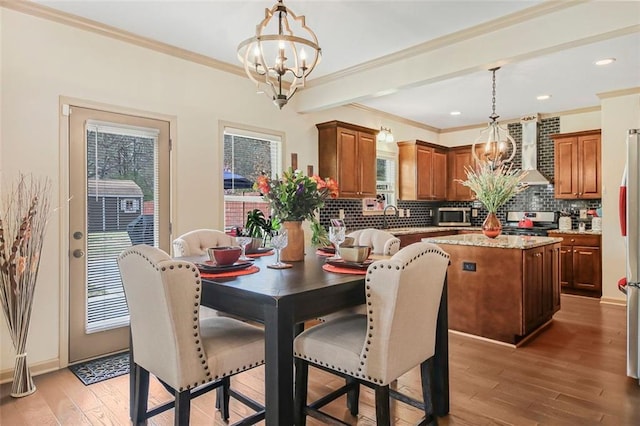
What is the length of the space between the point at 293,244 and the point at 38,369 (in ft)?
7.30

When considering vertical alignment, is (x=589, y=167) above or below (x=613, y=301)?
above

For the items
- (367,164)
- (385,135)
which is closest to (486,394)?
(367,164)

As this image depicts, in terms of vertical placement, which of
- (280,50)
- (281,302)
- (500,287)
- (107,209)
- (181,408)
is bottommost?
(181,408)

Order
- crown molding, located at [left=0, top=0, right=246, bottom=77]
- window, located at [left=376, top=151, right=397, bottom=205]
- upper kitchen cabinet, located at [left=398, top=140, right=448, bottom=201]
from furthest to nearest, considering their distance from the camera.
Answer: upper kitchen cabinet, located at [left=398, top=140, right=448, bottom=201] < window, located at [left=376, top=151, right=397, bottom=205] < crown molding, located at [left=0, top=0, right=246, bottom=77]

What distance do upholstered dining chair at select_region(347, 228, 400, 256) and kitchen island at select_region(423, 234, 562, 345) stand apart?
1.20 metres

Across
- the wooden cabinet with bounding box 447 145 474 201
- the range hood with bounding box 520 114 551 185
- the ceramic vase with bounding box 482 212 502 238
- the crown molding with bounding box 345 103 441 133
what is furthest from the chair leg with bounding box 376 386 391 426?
the wooden cabinet with bounding box 447 145 474 201

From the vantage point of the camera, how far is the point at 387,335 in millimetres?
1656

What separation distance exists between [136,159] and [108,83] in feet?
2.14

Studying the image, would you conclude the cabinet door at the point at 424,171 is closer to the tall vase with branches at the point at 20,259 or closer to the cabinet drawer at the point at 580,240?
the cabinet drawer at the point at 580,240

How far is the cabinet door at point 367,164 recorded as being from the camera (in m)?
5.22

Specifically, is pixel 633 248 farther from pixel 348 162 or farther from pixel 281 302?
pixel 348 162

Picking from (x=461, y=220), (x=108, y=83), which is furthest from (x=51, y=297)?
(x=461, y=220)

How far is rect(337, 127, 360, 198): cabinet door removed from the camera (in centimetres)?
495

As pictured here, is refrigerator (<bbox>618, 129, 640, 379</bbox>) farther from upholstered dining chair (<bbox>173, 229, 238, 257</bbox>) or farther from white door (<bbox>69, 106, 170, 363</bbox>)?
white door (<bbox>69, 106, 170, 363</bbox>)
